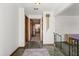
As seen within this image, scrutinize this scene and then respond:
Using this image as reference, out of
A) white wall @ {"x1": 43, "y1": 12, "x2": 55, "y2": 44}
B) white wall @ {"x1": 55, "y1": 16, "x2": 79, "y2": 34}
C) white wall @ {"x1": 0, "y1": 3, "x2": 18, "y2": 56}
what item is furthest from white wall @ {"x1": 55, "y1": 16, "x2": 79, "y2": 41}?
white wall @ {"x1": 0, "y1": 3, "x2": 18, "y2": 56}

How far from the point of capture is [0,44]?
3.34 metres

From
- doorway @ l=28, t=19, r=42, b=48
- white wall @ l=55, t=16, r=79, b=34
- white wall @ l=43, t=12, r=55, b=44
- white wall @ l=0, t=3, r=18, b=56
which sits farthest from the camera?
white wall @ l=55, t=16, r=79, b=34

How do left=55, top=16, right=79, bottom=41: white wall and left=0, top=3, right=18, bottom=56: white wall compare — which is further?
left=55, top=16, right=79, bottom=41: white wall

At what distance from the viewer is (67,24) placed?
368 inches

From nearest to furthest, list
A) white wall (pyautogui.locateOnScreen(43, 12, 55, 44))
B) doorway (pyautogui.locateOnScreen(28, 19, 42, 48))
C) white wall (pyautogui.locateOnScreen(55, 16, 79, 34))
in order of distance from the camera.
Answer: doorway (pyautogui.locateOnScreen(28, 19, 42, 48)) → white wall (pyautogui.locateOnScreen(43, 12, 55, 44)) → white wall (pyautogui.locateOnScreen(55, 16, 79, 34))

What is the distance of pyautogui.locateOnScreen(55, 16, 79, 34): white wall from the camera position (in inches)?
363

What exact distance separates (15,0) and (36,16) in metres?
8.62

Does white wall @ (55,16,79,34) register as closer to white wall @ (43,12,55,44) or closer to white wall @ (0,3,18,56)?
white wall @ (43,12,55,44)

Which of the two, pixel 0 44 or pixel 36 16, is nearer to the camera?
pixel 0 44

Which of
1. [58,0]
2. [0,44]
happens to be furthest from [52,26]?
[58,0]

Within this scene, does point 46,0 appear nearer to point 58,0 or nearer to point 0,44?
point 58,0

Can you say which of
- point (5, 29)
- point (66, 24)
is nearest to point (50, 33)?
point (66, 24)

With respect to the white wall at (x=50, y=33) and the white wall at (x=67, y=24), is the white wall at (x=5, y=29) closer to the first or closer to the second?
the white wall at (x=50, y=33)

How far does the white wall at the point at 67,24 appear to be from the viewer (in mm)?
9227
